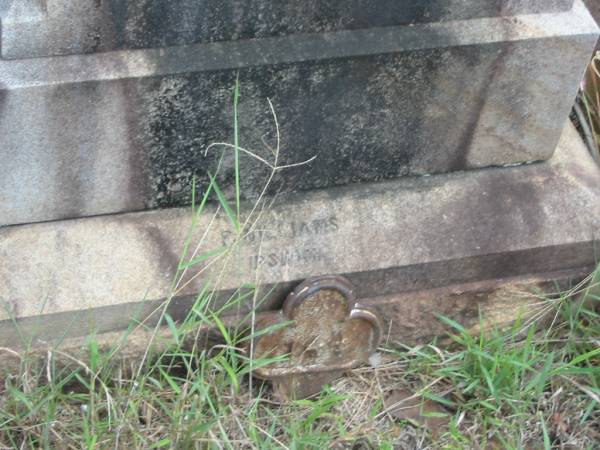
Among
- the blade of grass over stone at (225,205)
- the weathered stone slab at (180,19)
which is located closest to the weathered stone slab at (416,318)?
the blade of grass over stone at (225,205)

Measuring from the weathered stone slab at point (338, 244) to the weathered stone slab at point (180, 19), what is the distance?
0.44 metres

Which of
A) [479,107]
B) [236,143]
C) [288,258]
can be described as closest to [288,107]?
[236,143]

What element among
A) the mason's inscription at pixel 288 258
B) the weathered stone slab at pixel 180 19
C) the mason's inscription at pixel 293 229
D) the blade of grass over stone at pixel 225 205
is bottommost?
the mason's inscription at pixel 288 258

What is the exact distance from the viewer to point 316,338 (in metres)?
2.14

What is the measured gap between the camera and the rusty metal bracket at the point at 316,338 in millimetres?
2053

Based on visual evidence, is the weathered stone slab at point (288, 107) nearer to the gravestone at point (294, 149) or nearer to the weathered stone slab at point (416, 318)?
the gravestone at point (294, 149)

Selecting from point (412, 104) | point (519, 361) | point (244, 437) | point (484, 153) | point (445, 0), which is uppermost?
point (445, 0)

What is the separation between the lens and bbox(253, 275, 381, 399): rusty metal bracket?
205 centimetres

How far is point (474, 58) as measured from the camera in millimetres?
1991

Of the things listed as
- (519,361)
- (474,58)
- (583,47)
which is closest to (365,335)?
(519,361)

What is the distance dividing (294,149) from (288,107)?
125mm

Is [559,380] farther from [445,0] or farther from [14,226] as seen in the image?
[14,226]

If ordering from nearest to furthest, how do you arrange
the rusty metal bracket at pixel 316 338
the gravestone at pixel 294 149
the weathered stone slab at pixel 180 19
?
the weathered stone slab at pixel 180 19 < the gravestone at pixel 294 149 < the rusty metal bracket at pixel 316 338

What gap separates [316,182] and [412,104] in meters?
0.31
